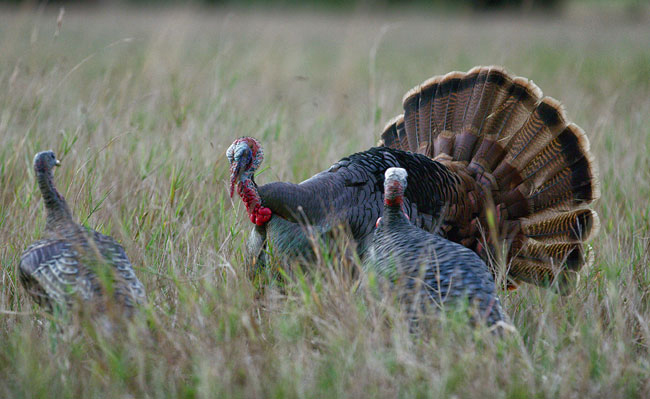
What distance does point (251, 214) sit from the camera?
10.1 feet

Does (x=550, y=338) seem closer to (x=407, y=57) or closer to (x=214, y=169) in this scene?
(x=214, y=169)

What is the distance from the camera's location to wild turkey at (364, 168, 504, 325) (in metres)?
2.52

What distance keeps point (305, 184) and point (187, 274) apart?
69cm

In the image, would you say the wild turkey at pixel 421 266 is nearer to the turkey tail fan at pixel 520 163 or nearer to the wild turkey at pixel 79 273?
Answer: the turkey tail fan at pixel 520 163

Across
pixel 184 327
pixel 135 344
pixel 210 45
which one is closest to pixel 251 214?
pixel 184 327

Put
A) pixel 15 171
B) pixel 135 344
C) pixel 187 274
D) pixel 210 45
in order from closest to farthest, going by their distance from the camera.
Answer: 1. pixel 135 344
2. pixel 187 274
3. pixel 15 171
4. pixel 210 45

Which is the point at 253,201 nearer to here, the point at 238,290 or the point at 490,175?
the point at 238,290

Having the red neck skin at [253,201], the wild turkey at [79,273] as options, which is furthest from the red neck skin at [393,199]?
the wild turkey at [79,273]

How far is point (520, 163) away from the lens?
3.78m

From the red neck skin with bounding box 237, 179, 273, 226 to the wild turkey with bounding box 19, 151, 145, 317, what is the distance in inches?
24.7

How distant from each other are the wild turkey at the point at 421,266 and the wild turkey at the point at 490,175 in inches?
13.2

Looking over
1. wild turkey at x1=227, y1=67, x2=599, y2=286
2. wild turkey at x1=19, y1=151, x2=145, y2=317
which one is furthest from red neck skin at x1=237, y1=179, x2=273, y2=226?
wild turkey at x1=19, y1=151, x2=145, y2=317

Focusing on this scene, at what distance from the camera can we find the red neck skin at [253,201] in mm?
3047

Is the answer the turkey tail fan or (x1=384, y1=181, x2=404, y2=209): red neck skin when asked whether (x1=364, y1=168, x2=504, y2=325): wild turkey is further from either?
the turkey tail fan
